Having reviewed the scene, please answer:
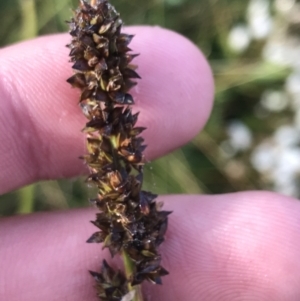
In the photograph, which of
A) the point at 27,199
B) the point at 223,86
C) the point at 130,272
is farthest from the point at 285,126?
the point at 130,272

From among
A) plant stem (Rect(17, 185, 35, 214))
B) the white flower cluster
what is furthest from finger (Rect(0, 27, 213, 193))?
the white flower cluster

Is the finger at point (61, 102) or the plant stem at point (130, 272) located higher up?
Answer: the finger at point (61, 102)

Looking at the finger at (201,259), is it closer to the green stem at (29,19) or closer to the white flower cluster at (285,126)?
the white flower cluster at (285,126)

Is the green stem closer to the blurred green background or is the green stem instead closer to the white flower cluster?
the blurred green background

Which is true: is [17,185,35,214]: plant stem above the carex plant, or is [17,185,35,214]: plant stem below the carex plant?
below

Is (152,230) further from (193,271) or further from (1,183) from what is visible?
(1,183)

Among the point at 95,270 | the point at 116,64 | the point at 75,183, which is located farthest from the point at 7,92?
the point at 75,183

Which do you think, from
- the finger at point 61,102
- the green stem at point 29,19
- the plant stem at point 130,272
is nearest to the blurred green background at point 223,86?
the green stem at point 29,19
